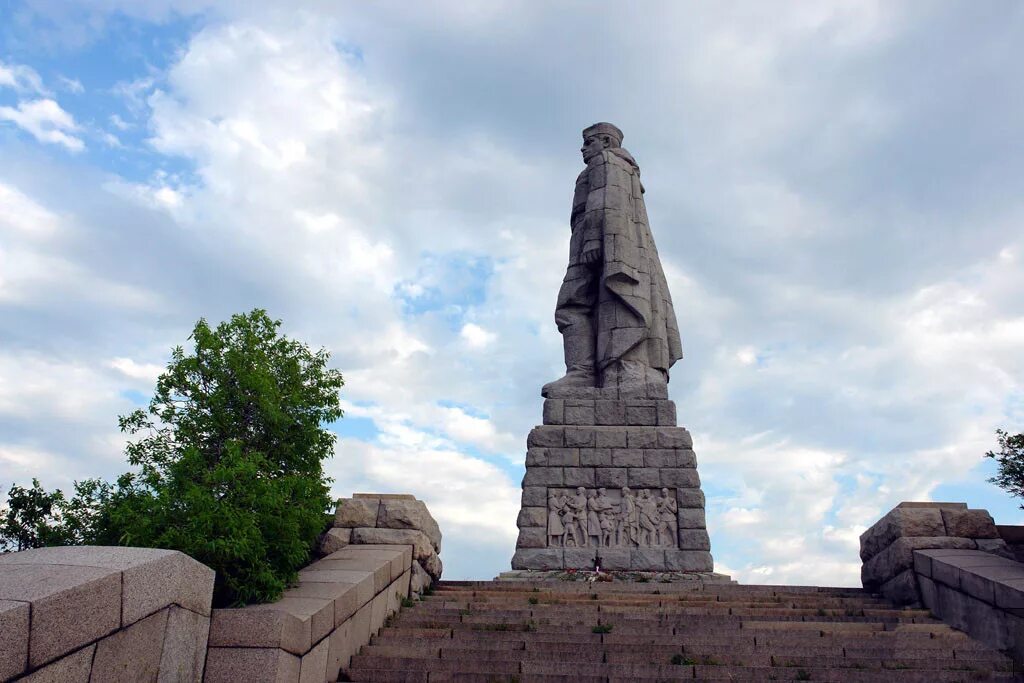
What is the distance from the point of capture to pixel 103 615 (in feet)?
17.2

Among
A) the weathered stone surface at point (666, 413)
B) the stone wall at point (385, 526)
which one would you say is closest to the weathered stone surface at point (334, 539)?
the stone wall at point (385, 526)

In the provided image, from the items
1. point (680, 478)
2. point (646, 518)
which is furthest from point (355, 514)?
point (680, 478)

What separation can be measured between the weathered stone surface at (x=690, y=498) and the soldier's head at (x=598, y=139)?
6717 mm

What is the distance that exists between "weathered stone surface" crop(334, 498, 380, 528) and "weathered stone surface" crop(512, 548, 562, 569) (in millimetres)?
3521

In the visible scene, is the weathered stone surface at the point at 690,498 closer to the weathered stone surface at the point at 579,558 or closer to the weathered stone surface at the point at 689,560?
the weathered stone surface at the point at 689,560

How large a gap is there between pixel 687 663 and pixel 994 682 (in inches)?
96.6

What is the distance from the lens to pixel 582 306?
15883 mm

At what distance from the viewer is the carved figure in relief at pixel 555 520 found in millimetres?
13344

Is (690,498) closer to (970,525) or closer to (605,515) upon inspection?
(605,515)

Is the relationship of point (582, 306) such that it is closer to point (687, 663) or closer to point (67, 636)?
point (687, 663)

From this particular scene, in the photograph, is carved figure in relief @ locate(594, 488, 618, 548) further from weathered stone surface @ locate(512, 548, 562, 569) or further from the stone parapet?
the stone parapet

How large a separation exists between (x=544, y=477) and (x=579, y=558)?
1.40m

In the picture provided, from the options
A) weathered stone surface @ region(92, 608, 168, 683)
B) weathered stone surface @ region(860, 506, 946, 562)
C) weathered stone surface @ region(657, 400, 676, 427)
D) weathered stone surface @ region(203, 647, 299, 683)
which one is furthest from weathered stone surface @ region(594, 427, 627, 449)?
weathered stone surface @ region(92, 608, 168, 683)

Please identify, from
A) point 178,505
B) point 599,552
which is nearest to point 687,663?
point 178,505
